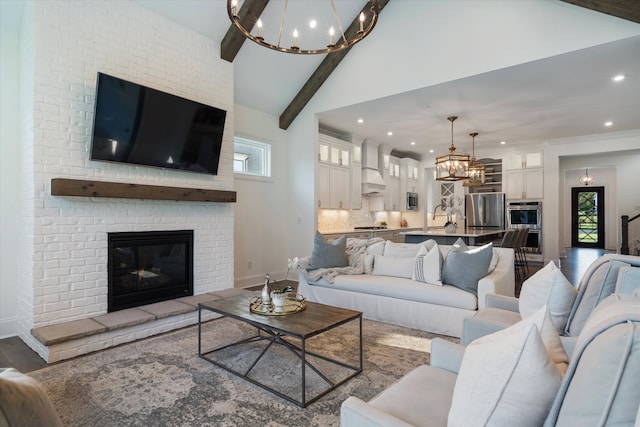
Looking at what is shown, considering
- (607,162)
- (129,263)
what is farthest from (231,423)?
(607,162)

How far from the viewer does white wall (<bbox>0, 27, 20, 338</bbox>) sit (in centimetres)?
346

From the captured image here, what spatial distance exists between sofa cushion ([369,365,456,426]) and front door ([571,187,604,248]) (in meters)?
12.0

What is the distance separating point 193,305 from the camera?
3871 mm

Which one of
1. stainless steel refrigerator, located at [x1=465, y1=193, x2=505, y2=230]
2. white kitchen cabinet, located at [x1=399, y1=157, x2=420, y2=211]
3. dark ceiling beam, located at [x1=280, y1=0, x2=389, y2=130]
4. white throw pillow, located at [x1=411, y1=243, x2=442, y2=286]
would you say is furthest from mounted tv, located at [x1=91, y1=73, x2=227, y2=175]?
stainless steel refrigerator, located at [x1=465, y1=193, x2=505, y2=230]

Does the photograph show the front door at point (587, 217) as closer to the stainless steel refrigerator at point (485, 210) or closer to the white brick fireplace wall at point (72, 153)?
the stainless steel refrigerator at point (485, 210)

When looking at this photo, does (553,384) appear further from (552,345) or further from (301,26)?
(301,26)

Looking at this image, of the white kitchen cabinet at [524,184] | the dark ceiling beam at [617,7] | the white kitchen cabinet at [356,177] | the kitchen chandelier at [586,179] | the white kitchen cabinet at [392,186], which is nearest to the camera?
the dark ceiling beam at [617,7]

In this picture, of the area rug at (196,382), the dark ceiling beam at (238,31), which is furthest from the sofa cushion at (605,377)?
the dark ceiling beam at (238,31)

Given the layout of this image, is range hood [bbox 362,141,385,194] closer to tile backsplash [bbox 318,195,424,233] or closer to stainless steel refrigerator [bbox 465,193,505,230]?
tile backsplash [bbox 318,195,424,233]

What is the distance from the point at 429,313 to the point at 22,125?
4459 millimetres

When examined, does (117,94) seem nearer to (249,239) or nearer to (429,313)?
(249,239)

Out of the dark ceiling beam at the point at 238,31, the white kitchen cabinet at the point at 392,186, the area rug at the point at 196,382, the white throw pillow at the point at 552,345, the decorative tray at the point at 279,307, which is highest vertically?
the dark ceiling beam at the point at 238,31

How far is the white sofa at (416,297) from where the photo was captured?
11.1 feet

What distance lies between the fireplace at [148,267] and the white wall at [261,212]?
147 centimetres
